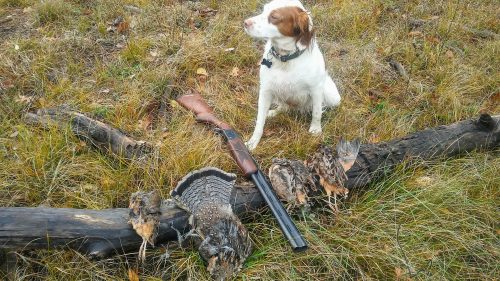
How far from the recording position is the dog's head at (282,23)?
3068 mm

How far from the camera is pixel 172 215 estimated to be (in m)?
2.40

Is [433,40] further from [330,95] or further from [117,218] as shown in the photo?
[117,218]

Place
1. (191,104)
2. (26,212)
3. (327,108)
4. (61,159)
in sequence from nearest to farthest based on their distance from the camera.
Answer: (26,212)
(61,159)
(191,104)
(327,108)

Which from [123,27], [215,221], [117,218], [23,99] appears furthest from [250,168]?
[123,27]

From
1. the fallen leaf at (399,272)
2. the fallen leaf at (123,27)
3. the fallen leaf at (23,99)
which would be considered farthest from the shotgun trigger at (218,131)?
the fallen leaf at (123,27)

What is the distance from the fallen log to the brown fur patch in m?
1.02

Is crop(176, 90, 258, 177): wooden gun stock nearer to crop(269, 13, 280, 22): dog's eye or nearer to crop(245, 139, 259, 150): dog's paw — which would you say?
crop(245, 139, 259, 150): dog's paw

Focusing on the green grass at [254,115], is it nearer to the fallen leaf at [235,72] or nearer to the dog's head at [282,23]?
the fallen leaf at [235,72]

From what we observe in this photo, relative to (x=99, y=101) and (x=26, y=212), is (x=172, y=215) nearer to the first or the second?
(x=26, y=212)

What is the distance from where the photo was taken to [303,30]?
10.2ft

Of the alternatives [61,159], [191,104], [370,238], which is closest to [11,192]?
[61,159]

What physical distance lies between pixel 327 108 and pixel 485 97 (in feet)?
5.39

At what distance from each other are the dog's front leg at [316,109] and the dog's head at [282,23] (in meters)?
0.53

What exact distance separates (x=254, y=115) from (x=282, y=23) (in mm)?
1143
